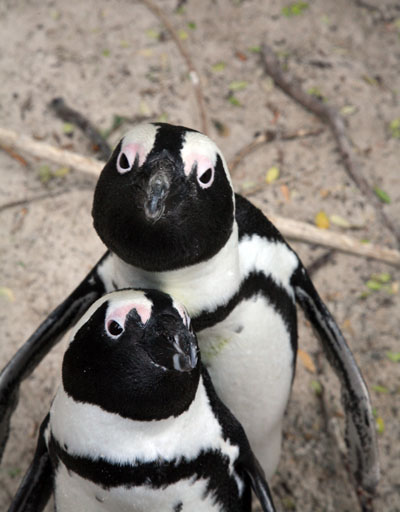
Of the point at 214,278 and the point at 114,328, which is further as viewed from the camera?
the point at 214,278

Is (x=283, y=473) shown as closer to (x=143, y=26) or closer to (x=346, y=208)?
A: (x=346, y=208)

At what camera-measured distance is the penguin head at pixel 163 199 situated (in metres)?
0.95

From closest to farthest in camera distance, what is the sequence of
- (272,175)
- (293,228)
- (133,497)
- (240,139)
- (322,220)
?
(133,497), (293,228), (322,220), (272,175), (240,139)

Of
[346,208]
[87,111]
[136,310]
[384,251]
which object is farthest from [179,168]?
[87,111]

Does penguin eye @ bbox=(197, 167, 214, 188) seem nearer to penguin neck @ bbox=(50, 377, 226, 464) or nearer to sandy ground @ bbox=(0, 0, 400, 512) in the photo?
penguin neck @ bbox=(50, 377, 226, 464)

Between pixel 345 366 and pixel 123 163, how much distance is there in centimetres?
69

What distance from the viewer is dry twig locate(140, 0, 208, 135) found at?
8.19 feet

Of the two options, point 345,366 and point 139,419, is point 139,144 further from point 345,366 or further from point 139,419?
point 345,366

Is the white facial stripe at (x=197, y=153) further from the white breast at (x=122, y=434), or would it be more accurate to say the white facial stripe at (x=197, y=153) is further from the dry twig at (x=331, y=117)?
the dry twig at (x=331, y=117)

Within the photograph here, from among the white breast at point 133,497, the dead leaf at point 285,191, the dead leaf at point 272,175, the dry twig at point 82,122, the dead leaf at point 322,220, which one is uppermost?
the white breast at point 133,497

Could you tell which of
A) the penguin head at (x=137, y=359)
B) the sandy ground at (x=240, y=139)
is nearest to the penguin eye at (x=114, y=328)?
the penguin head at (x=137, y=359)

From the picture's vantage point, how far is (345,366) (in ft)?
4.60

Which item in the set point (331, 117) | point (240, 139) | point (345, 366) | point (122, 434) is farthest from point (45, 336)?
point (331, 117)

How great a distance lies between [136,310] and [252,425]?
572mm
